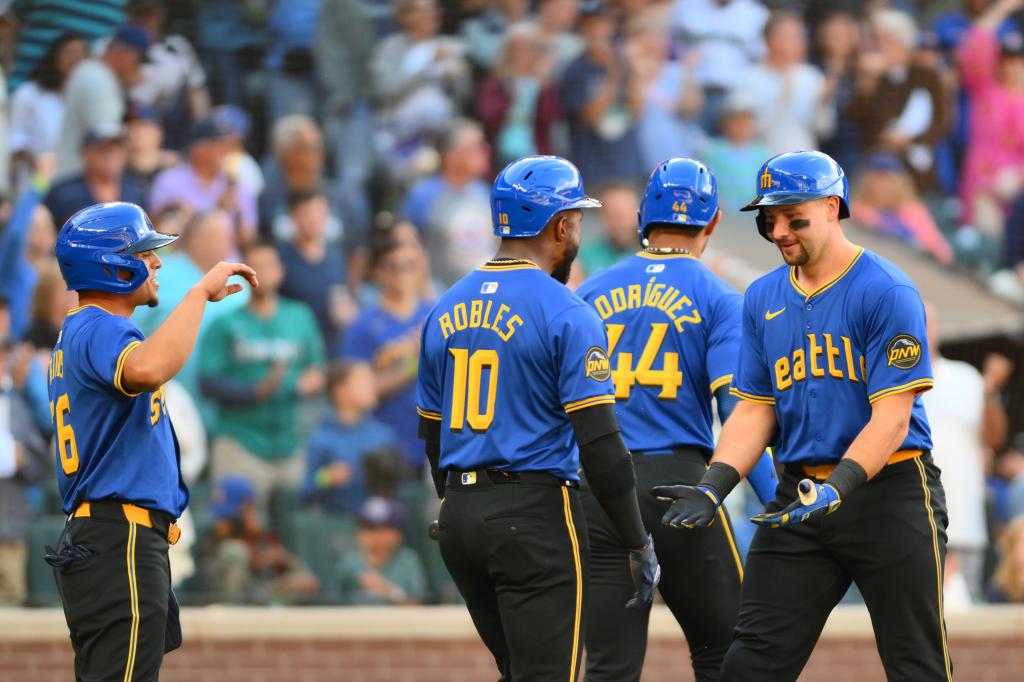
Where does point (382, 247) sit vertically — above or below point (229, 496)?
above

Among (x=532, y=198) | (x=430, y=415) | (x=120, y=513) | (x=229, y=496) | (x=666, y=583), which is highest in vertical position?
(x=532, y=198)

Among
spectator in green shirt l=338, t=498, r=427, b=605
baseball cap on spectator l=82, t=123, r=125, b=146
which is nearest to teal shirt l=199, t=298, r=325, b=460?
spectator in green shirt l=338, t=498, r=427, b=605

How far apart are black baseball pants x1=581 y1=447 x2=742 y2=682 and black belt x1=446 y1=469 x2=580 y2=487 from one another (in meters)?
0.85

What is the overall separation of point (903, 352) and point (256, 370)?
5.23 metres

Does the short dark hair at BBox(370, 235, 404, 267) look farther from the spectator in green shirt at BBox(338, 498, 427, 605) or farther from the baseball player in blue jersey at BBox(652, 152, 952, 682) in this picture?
the baseball player in blue jersey at BBox(652, 152, 952, 682)

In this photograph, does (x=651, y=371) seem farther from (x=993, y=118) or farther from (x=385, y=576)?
(x=993, y=118)

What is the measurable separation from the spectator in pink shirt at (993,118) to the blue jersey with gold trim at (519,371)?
6409 millimetres

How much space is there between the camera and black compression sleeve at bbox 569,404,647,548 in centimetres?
452

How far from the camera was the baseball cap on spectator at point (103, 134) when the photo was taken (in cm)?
948

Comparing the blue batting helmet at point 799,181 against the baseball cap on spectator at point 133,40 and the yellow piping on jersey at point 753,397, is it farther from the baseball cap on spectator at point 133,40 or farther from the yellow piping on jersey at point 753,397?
the baseball cap on spectator at point 133,40

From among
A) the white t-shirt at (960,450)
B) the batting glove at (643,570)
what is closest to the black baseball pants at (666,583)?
the batting glove at (643,570)

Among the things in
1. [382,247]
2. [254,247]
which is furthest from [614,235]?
[254,247]

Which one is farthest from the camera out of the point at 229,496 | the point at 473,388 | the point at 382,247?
the point at 382,247

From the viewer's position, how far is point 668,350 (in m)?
5.54
